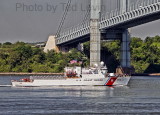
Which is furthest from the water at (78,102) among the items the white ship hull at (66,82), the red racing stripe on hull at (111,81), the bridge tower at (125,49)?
the bridge tower at (125,49)

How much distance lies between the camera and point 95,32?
382ft

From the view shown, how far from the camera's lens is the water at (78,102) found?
4691 centimetres

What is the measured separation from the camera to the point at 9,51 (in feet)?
437

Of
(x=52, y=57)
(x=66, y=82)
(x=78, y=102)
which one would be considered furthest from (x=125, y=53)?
(x=78, y=102)

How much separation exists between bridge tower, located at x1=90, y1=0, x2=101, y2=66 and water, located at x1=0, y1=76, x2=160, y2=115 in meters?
47.0

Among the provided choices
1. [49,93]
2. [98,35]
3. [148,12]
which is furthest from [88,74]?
[98,35]

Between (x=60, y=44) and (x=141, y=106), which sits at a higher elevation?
(x=60, y=44)

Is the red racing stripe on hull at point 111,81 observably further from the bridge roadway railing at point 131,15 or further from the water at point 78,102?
the bridge roadway railing at point 131,15

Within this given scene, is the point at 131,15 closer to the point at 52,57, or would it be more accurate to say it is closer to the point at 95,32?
the point at 95,32

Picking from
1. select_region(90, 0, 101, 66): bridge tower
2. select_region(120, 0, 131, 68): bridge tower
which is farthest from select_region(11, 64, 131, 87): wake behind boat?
select_region(120, 0, 131, 68): bridge tower

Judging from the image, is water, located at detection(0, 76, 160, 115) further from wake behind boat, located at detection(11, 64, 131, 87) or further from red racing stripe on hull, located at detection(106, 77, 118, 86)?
red racing stripe on hull, located at detection(106, 77, 118, 86)

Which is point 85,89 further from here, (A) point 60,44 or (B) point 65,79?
(A) point 60,44

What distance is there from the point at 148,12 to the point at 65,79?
32089mm

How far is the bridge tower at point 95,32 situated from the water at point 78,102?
154 feet
